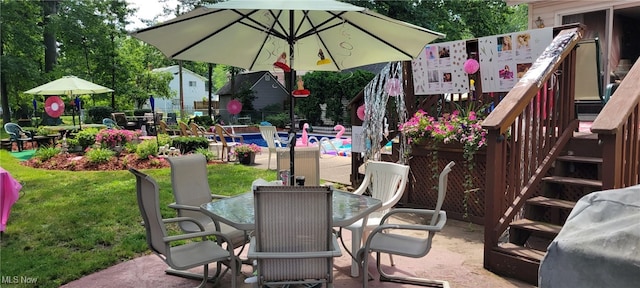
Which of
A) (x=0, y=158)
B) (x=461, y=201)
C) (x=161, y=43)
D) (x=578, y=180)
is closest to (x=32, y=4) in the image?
(x=0, y=158)

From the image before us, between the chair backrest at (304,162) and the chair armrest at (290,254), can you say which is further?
the chair backrest at (304,162)

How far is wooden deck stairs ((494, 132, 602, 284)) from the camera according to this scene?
3452 mm

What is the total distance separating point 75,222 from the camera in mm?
5137

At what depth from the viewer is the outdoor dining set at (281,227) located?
2438 mm

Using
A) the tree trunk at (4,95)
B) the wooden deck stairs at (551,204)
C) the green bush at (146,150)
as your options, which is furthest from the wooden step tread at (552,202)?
the tree trunk at (4,95)

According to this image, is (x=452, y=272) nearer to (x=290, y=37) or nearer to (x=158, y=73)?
(x=290, y=37)

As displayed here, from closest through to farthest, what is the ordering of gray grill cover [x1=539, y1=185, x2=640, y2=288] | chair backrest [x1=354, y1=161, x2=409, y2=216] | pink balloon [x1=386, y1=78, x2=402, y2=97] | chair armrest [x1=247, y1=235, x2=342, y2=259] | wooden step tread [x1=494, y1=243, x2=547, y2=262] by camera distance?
gray grill cover [x1=539, y1=185, x2=640, y2=288] → chair armrest [x1=247, y1=235, x2=342, y2=259] → wooden step tread [x1=494, y1=243, x2=547, y2=262] → chair backrest [x1=354, y1=161, x2=409, y2=216] → pink balloon [x1=386, y1=78, x2=402, y2=97]

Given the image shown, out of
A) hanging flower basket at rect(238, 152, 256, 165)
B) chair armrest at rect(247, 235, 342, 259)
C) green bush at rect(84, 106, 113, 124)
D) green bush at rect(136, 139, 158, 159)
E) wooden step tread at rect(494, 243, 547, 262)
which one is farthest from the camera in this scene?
green bush at rect(84, 106, 113, 124)

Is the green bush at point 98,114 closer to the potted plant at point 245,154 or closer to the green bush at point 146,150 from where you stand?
the green bush at point 146,150

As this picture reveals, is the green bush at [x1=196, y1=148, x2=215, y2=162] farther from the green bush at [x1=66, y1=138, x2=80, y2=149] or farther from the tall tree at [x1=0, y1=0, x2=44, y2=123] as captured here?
the tall tree at [x1=0, y1=0, x2=44, y2=123]

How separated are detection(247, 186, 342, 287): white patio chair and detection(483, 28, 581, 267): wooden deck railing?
5.65 feet

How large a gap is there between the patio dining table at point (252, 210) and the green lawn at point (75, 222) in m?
1.35

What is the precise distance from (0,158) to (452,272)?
11170 millimetres

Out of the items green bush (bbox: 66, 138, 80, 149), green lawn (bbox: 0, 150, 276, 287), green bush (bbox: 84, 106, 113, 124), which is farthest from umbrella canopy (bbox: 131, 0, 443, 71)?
green bush (bbox: 84, 106, 113, 124)
